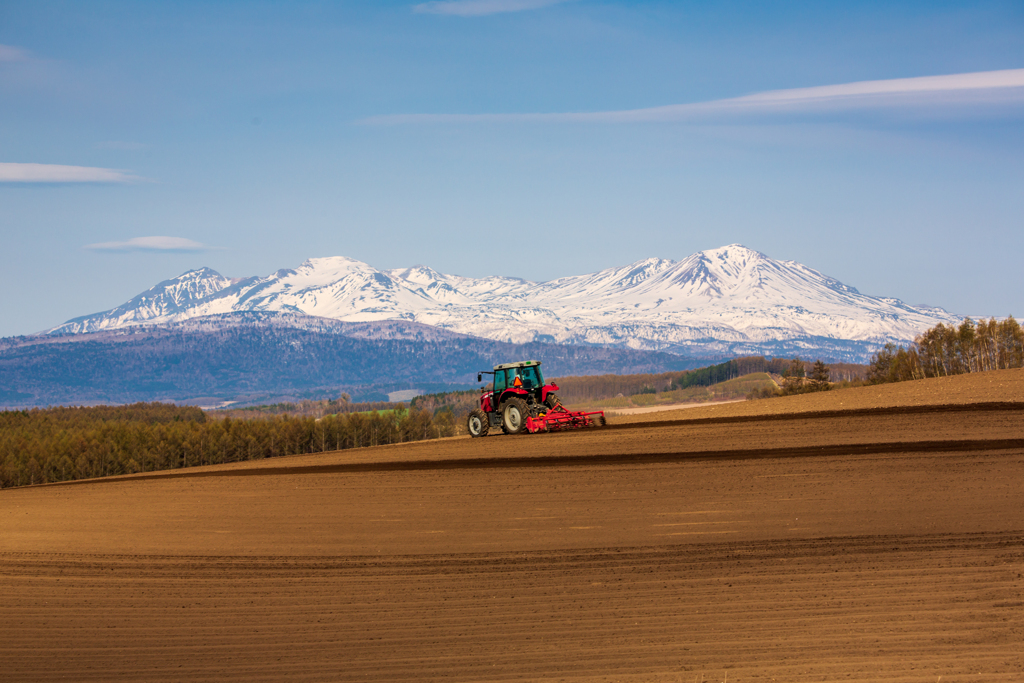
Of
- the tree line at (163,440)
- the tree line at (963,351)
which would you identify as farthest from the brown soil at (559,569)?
the tree line at (963,351)

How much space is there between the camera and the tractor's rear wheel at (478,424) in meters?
35.9

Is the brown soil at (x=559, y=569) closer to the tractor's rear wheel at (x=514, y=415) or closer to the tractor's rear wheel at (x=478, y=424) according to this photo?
the tractor's rear wheel at (x=514, y=415)

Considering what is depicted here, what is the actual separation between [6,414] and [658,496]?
410 ft

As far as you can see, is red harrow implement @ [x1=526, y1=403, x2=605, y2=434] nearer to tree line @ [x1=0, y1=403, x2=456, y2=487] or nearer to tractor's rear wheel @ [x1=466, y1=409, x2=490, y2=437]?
tractor's rear wheel @ [x1=466, y1=409, x2=490, y2=437]

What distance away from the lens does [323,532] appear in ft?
70.3

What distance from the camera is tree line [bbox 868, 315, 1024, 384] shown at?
311 ft

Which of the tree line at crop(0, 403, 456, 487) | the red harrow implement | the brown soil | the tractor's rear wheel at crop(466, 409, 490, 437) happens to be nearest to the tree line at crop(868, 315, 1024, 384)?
the tree line at crop(0, 403, 456, 487)

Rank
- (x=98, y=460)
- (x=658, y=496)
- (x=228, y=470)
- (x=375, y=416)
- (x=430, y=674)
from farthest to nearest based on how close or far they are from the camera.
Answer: (x=375, y=416) → (x=98, y=460) → (x=228, y=470) → (x=658, y=496) → (x=430, y=674)

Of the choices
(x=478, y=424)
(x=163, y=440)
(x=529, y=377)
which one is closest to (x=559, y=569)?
(x=529, y=377)

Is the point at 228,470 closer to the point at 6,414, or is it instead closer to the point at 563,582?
the point at 563,582

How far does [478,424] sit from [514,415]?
3009mm

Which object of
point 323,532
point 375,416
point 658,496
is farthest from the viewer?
point 375,416

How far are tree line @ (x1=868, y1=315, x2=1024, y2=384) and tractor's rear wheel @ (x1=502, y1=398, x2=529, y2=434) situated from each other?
72085 millimetres

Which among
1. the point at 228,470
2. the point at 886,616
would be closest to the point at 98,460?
the point at 228,470
